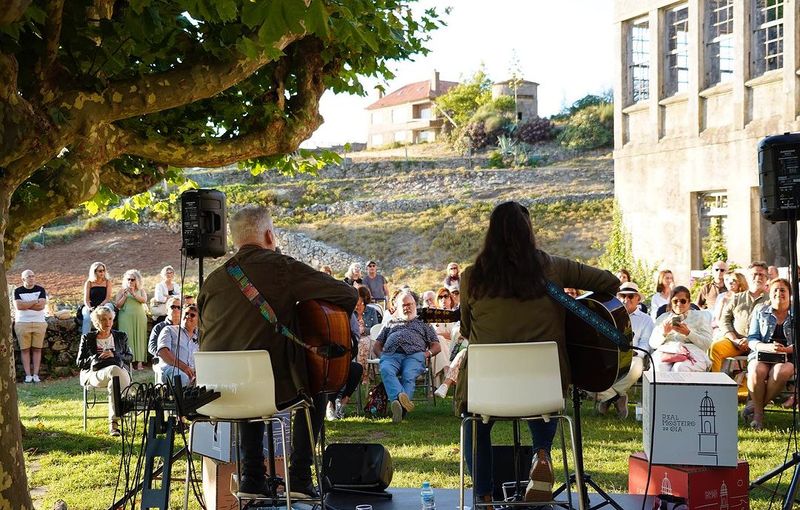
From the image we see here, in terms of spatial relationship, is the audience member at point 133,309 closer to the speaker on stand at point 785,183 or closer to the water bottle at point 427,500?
the water bottle at point 427,500

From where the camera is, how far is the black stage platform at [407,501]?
5.99 metres

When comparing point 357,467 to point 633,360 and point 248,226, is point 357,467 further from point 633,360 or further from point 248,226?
point 633,360

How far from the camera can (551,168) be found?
40.0 m

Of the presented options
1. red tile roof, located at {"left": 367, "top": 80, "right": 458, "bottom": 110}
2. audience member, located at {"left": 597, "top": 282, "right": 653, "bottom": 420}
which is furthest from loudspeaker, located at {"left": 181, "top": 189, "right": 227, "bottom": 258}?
red tile roof, located at {"left": 367, "top": 80, "right": 458, "bottom": 110}

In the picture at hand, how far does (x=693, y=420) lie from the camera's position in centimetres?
617

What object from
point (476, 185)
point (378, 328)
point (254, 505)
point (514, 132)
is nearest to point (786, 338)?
point (378, 328)

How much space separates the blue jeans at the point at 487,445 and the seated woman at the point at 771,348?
4535 millimetres

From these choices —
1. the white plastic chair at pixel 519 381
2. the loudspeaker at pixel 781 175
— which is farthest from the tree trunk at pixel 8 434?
the loudspeaker at pixel 781 175

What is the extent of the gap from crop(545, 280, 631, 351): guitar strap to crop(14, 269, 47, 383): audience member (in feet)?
38.4

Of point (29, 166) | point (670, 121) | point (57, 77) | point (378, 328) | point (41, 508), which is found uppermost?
point (670, 121)

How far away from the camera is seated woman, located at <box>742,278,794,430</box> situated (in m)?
9.10

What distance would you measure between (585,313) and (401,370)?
228 inches

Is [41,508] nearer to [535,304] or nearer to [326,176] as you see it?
[535,304]

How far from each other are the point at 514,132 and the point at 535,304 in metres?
41.6
